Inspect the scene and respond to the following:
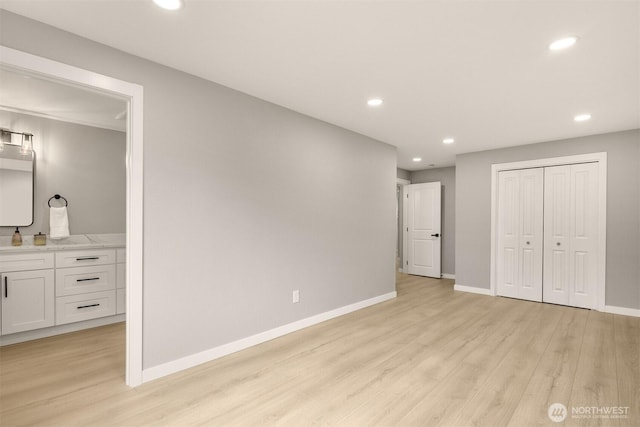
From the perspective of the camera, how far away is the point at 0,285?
308 cm

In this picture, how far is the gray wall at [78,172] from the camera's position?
3.70 meters

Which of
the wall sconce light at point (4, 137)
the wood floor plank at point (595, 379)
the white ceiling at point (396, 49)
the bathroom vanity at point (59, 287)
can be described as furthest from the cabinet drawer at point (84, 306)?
the wood floor plank at point (595, 379)

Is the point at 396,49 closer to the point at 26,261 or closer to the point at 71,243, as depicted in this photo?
the point at 26,261

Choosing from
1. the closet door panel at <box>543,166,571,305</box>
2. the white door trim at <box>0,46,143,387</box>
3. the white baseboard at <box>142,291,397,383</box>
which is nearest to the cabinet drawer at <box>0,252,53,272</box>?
the white door trim at <box>0,46,143,387</box>

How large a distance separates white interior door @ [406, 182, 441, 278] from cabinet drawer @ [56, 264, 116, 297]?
577 centimetres

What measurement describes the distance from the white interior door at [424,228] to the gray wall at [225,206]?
10.4 ft

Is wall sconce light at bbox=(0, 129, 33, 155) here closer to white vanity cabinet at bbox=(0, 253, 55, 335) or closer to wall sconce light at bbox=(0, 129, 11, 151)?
wall sconce light at bbox=(0, 129, 11, 151)

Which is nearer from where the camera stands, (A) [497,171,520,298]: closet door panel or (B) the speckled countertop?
(B) the speckled countertop

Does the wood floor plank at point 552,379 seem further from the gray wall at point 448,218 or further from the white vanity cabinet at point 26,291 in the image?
the white vanity cabinet at point 26,291

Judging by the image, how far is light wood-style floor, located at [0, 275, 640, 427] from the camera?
2.01 m

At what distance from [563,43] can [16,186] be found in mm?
Result: 5392

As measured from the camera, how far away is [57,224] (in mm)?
3721

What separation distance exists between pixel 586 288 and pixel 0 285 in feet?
23.3

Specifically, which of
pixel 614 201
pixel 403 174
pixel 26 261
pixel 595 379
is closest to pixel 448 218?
pixel 403 174
